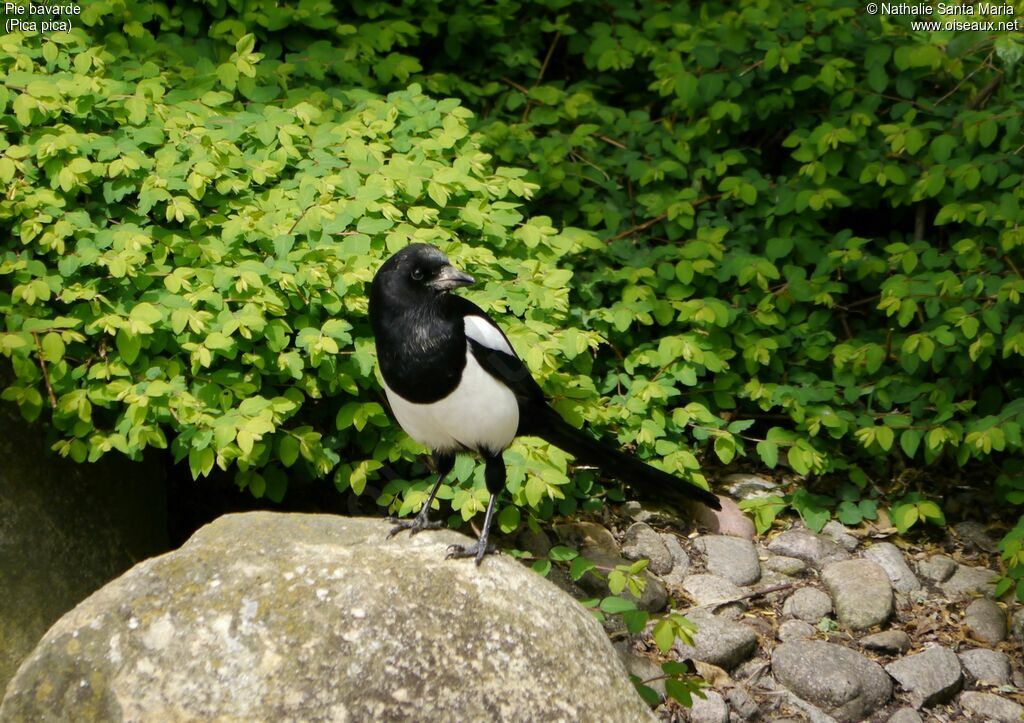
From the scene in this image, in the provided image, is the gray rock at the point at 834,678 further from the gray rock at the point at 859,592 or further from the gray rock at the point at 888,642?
the gray rock at the point at 859,592

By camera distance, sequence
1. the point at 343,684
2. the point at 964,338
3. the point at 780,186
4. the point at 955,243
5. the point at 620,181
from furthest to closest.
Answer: the point at 620,181, the point at 780,186, the point at 955,243, the point at 964,338, the point at 343,684

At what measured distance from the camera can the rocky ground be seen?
11.6ft

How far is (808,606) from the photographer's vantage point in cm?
389

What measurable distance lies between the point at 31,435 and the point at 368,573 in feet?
5.04

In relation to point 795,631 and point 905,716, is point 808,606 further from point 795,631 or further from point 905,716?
point 905,716

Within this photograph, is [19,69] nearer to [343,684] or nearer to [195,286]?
[195,286]

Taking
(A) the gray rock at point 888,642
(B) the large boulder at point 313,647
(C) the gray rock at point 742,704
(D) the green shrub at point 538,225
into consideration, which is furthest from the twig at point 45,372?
(A) the gray rock at point 888,642

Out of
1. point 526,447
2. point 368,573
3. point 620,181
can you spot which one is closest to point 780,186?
point 620,181

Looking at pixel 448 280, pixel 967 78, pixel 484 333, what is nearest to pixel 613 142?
pixel 967 78

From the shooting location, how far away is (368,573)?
260 centimetres

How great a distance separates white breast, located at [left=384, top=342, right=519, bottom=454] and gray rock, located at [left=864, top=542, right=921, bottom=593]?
5.55 feet

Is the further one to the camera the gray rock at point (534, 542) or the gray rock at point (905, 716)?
the gray rock at point (534, 542)

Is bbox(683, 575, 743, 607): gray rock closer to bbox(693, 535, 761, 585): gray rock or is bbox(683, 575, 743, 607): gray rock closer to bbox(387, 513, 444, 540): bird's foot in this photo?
bbox(693, 535, 761, 585): gray rock

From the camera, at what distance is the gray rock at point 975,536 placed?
4234mm
